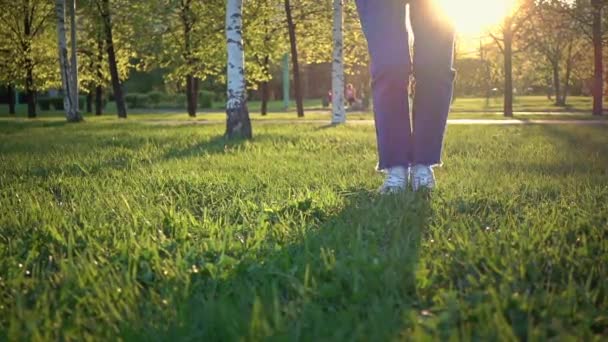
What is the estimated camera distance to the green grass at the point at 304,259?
156 centimetres

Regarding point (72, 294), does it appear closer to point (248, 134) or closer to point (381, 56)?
point (381, 56)

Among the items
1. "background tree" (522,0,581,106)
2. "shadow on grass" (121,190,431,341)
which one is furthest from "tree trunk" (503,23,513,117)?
"shadow on grass" (121,190,431,341)

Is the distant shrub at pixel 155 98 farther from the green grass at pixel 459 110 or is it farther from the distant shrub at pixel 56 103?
the distant shrub at pixel 56 103

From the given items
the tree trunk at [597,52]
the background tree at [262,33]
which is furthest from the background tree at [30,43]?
the tree trunk at [597,52]

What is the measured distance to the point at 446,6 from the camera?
3.74 metres

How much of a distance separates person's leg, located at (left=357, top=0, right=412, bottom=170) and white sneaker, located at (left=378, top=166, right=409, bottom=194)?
1.3 inches

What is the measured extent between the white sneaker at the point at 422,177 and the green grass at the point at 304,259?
91mm

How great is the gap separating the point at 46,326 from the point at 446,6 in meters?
3.09

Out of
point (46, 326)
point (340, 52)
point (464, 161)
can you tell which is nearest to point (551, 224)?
point (46, 326)

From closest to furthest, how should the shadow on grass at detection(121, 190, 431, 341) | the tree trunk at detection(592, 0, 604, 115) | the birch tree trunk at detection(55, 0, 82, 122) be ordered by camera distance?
the shadow on grass at detection(121, 190, 431, 341) < the birch tree trunk at detection(55, 0, 82, 122) < the tree trunk at detection(592, 0, 604, 115)

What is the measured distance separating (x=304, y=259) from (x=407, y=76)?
1.91 m

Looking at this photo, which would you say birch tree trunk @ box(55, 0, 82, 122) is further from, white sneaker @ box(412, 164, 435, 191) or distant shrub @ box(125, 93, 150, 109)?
distant shrub @ box(125, 93, 150, 109)

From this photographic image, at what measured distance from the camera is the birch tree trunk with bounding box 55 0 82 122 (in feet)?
59.2

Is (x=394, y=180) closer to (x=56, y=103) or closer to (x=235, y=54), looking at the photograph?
(x=235, y=54)
